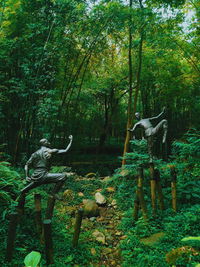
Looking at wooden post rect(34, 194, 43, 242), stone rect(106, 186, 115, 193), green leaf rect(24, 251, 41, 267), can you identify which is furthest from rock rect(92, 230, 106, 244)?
green leaf rect(24, 251, 41, 267)

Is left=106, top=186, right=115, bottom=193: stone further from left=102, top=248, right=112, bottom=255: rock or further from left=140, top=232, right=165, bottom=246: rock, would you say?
left=140, top=232, right=165, bottom=246: rock

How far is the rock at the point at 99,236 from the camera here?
10.1ft

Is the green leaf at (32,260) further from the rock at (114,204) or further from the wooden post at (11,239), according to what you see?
the rock at (114,204)

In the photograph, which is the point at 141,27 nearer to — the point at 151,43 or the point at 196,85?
the point at 151,43

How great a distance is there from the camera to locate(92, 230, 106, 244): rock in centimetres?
308

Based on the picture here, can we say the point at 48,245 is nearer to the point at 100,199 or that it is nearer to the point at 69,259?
the point at 69,259

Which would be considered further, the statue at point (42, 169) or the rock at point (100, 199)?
the rock at point (100, 199)

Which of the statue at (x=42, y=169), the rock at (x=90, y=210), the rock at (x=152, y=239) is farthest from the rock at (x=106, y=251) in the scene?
the statue at (x=42, y=169)

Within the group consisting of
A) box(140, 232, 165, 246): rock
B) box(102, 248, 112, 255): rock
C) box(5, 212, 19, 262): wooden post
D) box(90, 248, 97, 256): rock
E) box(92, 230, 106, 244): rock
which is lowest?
box(102, 248, 112, 255): rock

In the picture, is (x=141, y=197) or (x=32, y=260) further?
(x=141, y=197)

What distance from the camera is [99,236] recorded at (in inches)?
126

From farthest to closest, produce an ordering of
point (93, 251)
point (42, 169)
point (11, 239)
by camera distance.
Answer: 1. point (42, 169)
2. point (93, 251)
3. point (11, 239)

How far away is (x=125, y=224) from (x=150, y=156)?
187cm

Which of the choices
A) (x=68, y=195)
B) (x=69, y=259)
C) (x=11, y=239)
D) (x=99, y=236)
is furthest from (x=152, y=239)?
(x=68, y=195)
